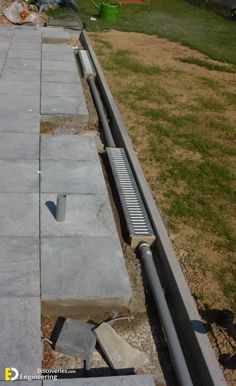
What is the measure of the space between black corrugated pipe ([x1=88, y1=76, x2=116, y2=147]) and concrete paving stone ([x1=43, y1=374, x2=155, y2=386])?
4.67 meters

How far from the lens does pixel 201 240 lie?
18.9 feet

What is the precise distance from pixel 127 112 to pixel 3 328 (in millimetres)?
6276

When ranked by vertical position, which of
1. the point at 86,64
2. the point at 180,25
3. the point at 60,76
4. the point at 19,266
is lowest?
the point at 19,266

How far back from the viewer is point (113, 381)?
3721 mm

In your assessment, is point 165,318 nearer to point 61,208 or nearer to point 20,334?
point 20,334

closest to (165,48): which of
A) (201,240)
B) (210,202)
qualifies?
(210,202)

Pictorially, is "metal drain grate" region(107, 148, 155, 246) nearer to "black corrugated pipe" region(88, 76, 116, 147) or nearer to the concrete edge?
the concrete edge

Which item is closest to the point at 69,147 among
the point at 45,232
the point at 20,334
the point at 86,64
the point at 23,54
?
the point at 45,232

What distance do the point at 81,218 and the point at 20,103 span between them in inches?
157

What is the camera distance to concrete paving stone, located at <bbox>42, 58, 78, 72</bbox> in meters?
10.7

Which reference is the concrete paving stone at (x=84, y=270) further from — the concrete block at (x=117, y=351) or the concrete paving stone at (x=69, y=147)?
the concrete paving stone at (x=69, y=147)

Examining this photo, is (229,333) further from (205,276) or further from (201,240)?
(201,240)

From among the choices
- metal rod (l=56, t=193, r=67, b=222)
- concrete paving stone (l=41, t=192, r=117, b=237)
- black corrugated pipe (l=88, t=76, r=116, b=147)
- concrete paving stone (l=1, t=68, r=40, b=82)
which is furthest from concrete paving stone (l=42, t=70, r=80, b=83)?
metal rod (l=56, t=193, r=67, b=222)

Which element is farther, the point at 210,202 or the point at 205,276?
the point at 210,202
